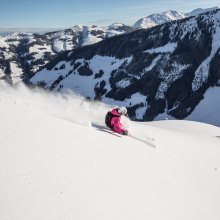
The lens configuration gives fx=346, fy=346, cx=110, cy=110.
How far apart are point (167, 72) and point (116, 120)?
142851 mm

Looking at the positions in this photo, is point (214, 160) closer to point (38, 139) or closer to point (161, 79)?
→ point (38, 139)

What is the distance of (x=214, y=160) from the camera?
18750mm

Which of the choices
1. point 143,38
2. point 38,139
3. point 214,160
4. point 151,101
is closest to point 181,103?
point 151,101

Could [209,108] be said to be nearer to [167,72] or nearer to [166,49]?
[167,72]

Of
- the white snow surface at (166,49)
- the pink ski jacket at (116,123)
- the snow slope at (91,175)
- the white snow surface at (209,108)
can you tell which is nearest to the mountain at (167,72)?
the white snow surface at (166,49)

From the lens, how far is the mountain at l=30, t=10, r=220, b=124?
138125 millimetres

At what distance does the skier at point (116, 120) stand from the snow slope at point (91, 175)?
1032mm

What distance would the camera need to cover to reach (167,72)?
516 ft

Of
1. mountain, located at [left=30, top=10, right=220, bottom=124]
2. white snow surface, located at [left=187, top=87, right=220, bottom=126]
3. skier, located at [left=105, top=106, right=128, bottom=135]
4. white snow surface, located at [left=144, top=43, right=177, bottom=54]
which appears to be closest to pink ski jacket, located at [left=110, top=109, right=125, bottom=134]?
skier, located at [left=105, top=106, right=128, bottom=135]

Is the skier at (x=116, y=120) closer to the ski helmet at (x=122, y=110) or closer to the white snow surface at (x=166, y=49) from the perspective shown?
the ski helmet at (x=122, y=110)

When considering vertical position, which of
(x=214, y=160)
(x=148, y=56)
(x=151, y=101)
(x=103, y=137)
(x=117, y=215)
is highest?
(x=117, y=215)

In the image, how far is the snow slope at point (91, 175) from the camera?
8016 millimetres

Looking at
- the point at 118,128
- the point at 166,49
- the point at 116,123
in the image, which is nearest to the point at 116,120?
the point at 116,123

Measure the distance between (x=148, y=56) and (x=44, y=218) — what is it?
173117 millimetres
